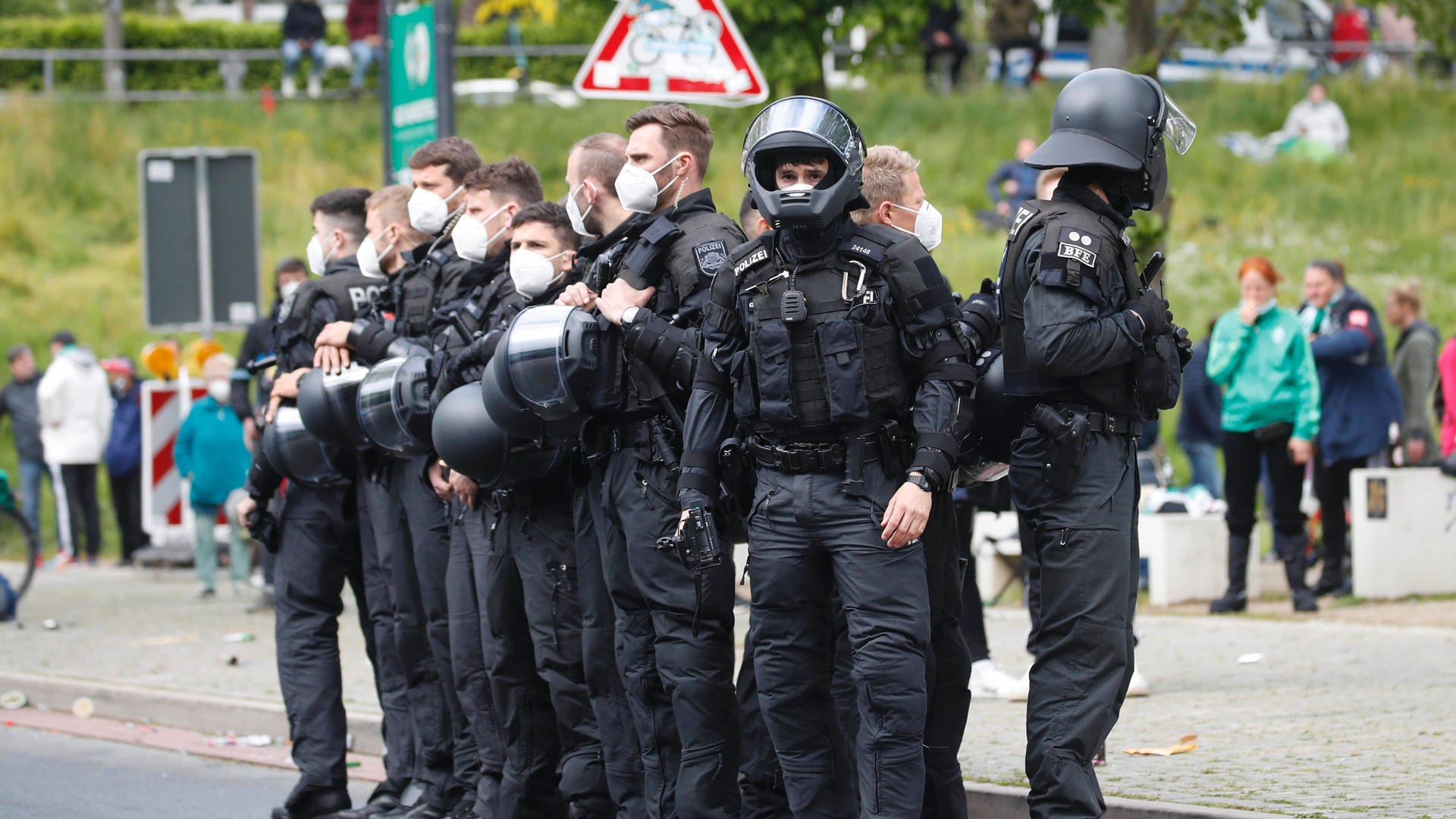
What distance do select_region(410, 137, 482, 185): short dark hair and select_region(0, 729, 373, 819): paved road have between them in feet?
8.36

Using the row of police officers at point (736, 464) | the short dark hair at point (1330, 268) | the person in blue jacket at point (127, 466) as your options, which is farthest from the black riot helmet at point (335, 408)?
the person in blue jacket at point (127, 466)

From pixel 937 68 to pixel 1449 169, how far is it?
25.0 ft

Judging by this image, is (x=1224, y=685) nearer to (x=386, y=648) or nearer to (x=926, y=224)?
(x=926, y=224)

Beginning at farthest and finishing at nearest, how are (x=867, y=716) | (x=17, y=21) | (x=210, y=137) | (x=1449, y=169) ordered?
1. (x=17, y=21)
2. (x=210, y=137)
3. (x=1449, y=169)
4. (x=867, y=716)

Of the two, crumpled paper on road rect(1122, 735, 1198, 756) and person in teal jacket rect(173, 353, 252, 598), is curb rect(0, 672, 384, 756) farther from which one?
person in teal jacket rect(173, 353, 252, 598)

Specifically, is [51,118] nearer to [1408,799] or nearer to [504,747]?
[504,747]

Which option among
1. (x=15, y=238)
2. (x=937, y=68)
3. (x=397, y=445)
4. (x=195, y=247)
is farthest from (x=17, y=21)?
(x=397, y=445)

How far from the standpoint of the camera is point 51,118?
2916cm

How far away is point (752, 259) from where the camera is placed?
543cm

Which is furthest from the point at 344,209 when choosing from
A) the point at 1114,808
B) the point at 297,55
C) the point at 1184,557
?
the point at 297,55

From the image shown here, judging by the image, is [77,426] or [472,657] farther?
[77,426]

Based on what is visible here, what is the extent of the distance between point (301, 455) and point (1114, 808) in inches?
130

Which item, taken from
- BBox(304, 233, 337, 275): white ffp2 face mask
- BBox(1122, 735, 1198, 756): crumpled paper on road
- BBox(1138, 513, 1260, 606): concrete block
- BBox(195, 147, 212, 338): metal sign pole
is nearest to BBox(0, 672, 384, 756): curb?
BBox(304, 233, 337, 275): white ffp2 face mask

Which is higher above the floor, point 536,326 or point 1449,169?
point 1449,169
